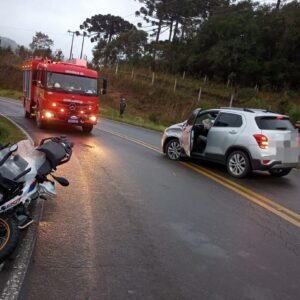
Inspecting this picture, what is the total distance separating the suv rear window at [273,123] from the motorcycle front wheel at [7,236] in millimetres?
7742

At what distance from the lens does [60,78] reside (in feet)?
64.5

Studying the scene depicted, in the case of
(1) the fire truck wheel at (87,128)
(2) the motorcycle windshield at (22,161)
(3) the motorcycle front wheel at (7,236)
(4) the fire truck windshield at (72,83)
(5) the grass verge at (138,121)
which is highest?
(2) the motorcycle windshield at (22,161)

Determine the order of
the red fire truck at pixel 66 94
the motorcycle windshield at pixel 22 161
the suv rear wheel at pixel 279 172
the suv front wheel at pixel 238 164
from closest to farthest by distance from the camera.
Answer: the motorcycle windshield at pixel 22 161, the suv front wheel at pixel 238 164, the suv rear wheel at pixel 279 172, the red fire truck at pixel 66 94

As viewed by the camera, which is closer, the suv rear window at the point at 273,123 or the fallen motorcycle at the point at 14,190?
the fallen motorcycle at the point at 14,190

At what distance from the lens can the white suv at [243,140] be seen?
37.9 feet

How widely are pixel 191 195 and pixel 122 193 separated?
1.30m

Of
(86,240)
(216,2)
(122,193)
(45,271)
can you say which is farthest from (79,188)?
(216,2)

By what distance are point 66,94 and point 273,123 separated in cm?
987

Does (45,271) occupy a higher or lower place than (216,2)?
lower

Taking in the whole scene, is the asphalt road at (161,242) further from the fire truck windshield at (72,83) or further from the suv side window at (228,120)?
the fire truck windshield at (72,83)

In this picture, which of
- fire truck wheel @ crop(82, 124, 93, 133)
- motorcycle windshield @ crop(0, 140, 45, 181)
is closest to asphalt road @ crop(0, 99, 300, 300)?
motorcycle windshield @ crop(0, 140, 45, 181)

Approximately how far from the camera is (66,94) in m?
19.5

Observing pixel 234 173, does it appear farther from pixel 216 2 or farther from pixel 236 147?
pixel 216 2

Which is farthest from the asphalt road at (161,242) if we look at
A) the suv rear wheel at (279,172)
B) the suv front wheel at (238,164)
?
the suv rear wheel at (279,172)
